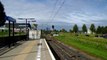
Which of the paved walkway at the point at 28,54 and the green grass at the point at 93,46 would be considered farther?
the green grass at the point at 93,46

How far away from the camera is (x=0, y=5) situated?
256 ft

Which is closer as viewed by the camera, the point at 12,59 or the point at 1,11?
the point at 12,59

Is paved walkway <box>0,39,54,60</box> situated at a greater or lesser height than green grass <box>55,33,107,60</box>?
greater

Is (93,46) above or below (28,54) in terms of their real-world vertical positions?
below

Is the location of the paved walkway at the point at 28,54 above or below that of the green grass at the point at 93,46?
above

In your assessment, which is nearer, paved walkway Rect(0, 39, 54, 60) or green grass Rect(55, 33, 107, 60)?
paved walkway Rect(0, 39, 54, 60)

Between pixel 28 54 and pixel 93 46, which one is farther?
pixel 93 46

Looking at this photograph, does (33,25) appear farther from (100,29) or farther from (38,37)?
(100,29)

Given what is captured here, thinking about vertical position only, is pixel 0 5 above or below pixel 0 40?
above

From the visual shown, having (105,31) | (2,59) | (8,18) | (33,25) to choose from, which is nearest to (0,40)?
(8,18)

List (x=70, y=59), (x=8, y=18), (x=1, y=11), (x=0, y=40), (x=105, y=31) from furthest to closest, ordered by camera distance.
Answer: (x=105, y=31) < (x=1, y=11) < (x=0, y=40) < (x=8, y=18) < (x=70, y=59)

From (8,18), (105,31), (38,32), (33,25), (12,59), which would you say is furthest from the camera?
(105,31)

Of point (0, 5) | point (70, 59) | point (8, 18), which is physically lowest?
point (70, 59)

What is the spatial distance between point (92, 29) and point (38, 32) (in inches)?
4774
